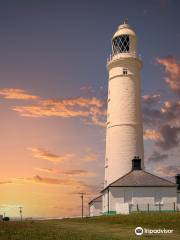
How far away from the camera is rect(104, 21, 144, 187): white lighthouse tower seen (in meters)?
68.5

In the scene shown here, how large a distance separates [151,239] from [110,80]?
5188 cm

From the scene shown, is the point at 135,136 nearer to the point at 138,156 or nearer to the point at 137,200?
the point at 138,156

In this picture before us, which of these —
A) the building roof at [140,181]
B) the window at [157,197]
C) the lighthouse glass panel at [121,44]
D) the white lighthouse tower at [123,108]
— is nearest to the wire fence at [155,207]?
the window at [157,197]

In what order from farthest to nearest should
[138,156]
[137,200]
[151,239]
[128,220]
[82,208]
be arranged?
[82,208]
[138,156]
[137,200]
[128,220]
[151,239]

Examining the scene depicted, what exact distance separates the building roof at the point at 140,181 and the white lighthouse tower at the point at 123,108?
10.2 ft

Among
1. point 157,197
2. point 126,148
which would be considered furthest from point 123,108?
point 157,197

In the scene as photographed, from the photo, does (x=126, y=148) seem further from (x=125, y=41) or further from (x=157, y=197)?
(x=125, y=41)

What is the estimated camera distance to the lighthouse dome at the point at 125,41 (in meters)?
74.2

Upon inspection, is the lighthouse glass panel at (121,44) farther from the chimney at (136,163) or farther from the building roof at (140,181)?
the building roof at (140,181)

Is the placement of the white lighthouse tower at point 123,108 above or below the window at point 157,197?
above

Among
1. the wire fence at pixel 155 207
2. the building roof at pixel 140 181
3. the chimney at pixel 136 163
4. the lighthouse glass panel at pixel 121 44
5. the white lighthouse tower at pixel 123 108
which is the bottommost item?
the wire fence at pixel 155 207

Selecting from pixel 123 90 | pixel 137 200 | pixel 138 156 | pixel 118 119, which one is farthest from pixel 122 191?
pixel 123 90

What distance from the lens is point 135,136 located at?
69062 millimetres

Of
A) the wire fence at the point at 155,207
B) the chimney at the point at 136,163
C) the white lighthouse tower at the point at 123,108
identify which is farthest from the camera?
the white lighthouse tower at the point at 123,108
